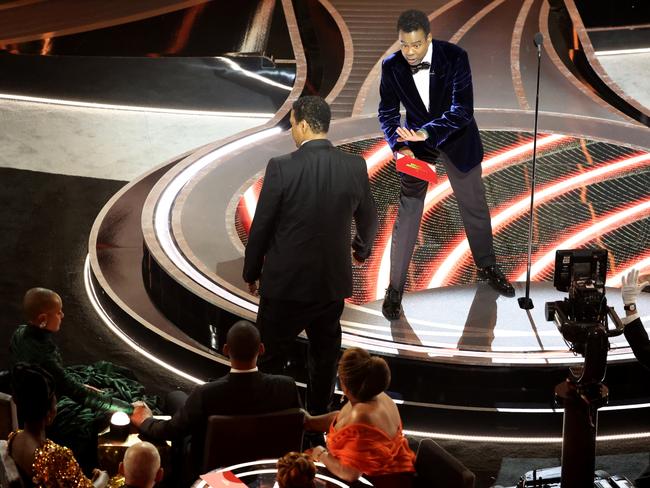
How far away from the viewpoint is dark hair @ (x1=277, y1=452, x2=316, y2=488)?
363 cm

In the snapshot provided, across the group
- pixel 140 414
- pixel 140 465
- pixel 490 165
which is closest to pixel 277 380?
pixel 140 414

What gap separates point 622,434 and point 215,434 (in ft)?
6.92

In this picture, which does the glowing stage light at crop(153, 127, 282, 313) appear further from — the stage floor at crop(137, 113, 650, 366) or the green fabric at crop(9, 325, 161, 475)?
the green fabric at crop(9, 325, 161, 475)

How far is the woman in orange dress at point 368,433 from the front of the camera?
4.12 metres

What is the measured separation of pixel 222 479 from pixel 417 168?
209 cm

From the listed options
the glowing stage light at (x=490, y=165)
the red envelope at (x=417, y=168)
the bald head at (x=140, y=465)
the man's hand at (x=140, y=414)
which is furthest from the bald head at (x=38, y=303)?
the glowing stage light at (x=490, y=165)

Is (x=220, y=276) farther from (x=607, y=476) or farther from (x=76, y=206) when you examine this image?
(x=607, y=476)

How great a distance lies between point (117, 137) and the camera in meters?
8.59

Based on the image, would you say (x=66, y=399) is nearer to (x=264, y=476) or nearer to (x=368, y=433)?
(x=264, y=476)

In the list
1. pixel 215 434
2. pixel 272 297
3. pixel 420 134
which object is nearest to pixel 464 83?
pixel 420 134

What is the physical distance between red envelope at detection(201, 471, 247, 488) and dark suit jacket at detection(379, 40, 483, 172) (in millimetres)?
2203

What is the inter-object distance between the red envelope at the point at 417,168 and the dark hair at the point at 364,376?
4.93ft

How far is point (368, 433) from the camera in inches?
163

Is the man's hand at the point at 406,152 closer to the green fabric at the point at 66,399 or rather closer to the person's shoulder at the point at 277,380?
the person's shoulder at the point at 277,380
